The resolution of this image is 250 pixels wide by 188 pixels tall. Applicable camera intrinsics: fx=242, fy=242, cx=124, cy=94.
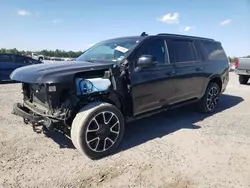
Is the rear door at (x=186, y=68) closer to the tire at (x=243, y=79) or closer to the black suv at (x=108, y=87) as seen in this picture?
the black suv at (x=108, y=87)

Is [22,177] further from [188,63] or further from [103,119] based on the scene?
[188,63]

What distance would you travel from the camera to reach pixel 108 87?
380 centimetres

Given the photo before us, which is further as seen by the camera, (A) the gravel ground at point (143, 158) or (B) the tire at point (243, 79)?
(B) the tire at point (243, 79)

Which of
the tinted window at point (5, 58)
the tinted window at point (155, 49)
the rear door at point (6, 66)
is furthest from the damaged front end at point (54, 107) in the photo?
the tinted window at point (5, 58)

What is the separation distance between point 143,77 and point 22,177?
2419 millimetres

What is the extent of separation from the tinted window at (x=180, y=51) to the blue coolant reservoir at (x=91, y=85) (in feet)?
5.84

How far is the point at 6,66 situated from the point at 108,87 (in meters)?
9.35

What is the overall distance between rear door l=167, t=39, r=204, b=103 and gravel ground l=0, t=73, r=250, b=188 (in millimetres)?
733

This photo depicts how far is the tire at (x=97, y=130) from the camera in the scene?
349cm

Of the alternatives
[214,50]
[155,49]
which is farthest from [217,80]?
[155,49]

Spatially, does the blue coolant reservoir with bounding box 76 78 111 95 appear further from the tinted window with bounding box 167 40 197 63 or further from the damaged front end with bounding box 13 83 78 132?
the tinted window with bounding box 167 40 197 63

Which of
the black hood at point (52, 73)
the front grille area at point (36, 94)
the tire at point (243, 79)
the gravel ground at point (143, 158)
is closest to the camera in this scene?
the gravel ground at point (143, 158)

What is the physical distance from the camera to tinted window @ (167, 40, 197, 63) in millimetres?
4978

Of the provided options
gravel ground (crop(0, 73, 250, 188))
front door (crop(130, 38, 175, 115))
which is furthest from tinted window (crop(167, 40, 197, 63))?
gravel ground (crop(0, 73, 250, 188))
